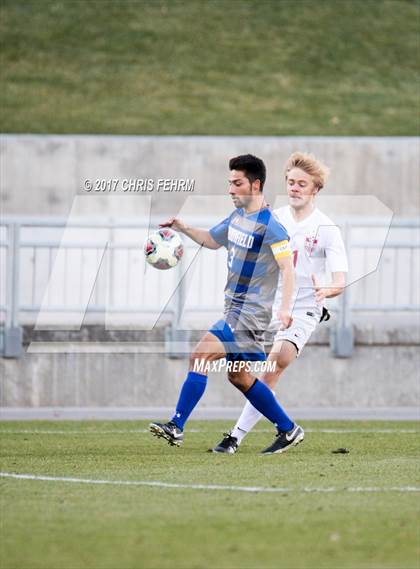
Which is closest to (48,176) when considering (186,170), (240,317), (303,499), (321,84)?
(186,170)

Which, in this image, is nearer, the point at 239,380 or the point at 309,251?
the point at 239,380

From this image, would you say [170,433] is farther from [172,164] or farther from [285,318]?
[172,164]

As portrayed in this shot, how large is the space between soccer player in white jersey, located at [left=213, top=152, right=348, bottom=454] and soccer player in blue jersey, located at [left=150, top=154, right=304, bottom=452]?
14.8 inches

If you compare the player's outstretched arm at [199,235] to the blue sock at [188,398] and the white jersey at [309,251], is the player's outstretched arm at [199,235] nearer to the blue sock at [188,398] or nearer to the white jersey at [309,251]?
the white jersey at [309,251]

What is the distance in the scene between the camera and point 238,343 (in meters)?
9.92

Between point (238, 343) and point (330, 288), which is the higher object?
point (330, 288)

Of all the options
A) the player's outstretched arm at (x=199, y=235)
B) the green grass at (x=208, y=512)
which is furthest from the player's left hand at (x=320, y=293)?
the green grass at (x=208, y=512)

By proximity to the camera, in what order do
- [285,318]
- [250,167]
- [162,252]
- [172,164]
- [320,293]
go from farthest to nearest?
[172,164] < [162,252] < [320,293] < [250,167] < [285,318]

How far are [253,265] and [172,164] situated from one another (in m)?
15.1

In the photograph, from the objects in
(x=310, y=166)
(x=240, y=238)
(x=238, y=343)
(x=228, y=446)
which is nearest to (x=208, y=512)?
(x=238, y=343)

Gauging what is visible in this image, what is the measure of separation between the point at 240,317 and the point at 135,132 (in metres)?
18.9

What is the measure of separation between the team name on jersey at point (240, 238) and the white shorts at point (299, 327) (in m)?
0.73

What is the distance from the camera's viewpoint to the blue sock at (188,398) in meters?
9.98

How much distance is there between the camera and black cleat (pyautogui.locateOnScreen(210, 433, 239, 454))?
410 inches
